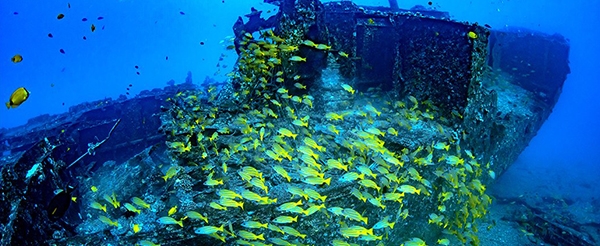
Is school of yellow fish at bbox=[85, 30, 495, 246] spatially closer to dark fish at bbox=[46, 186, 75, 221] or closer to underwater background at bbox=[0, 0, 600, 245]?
dark fish at bbox=[46, 186, 75, 221]

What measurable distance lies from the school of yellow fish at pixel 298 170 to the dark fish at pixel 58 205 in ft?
1.87

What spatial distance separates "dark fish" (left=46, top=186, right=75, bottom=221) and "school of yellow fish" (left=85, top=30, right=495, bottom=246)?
0.57m

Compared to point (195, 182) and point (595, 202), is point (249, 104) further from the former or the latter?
point (595, 202)

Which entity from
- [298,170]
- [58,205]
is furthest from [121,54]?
[298,170]

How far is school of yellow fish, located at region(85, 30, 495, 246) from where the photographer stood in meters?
4.84

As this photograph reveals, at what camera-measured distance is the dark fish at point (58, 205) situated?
214 inches

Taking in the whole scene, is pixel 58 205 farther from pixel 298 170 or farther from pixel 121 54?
pixel 121 54

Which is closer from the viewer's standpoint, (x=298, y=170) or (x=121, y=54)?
(x=298, y=170)

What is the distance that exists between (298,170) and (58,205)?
13.4 ft

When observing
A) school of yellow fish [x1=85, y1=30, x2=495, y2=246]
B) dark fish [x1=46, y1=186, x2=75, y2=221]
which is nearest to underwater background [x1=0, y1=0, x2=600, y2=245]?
school of yellow fish [x1=85, y1=30, x2=495, y2=246]

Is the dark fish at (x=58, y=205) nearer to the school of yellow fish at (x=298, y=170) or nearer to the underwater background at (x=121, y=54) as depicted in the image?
the school of yellow fish at (x=298, y=170)

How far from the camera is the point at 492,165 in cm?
941

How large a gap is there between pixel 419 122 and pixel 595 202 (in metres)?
15.3

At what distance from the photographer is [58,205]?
5.57m
